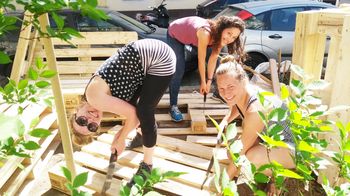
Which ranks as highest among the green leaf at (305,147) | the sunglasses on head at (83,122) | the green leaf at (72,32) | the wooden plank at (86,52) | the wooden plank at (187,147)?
the green leaf at (72,32)

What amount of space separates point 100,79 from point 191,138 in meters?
1.53

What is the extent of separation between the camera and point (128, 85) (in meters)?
2.22

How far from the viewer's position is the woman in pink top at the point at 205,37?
288 centimetres

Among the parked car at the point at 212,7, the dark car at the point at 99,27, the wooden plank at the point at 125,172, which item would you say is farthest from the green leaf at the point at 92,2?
the parked car at the point at 212,7

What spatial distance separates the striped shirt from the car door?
12.8ft

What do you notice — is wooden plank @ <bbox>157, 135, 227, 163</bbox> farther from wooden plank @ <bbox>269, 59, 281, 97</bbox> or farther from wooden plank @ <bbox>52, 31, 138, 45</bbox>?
wooden plank @ <bbox>52, 31, 138, 45</bbox>

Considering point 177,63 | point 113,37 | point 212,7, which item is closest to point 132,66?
point 177,63

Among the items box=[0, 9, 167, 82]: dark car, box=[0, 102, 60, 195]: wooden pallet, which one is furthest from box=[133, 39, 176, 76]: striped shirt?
box=[0, 9, 167, 82]: dark car

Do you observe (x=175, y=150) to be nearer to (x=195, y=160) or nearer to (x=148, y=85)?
(x=195, y=160)

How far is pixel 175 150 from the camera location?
3096mm

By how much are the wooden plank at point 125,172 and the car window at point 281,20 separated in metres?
4.17

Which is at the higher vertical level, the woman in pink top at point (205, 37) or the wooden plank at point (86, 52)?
the woman in pink top at point (205, 37)

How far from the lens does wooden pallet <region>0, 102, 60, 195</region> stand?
2.34 metres

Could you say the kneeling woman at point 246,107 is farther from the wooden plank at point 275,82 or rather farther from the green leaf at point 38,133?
the green leaf at point 38,133
